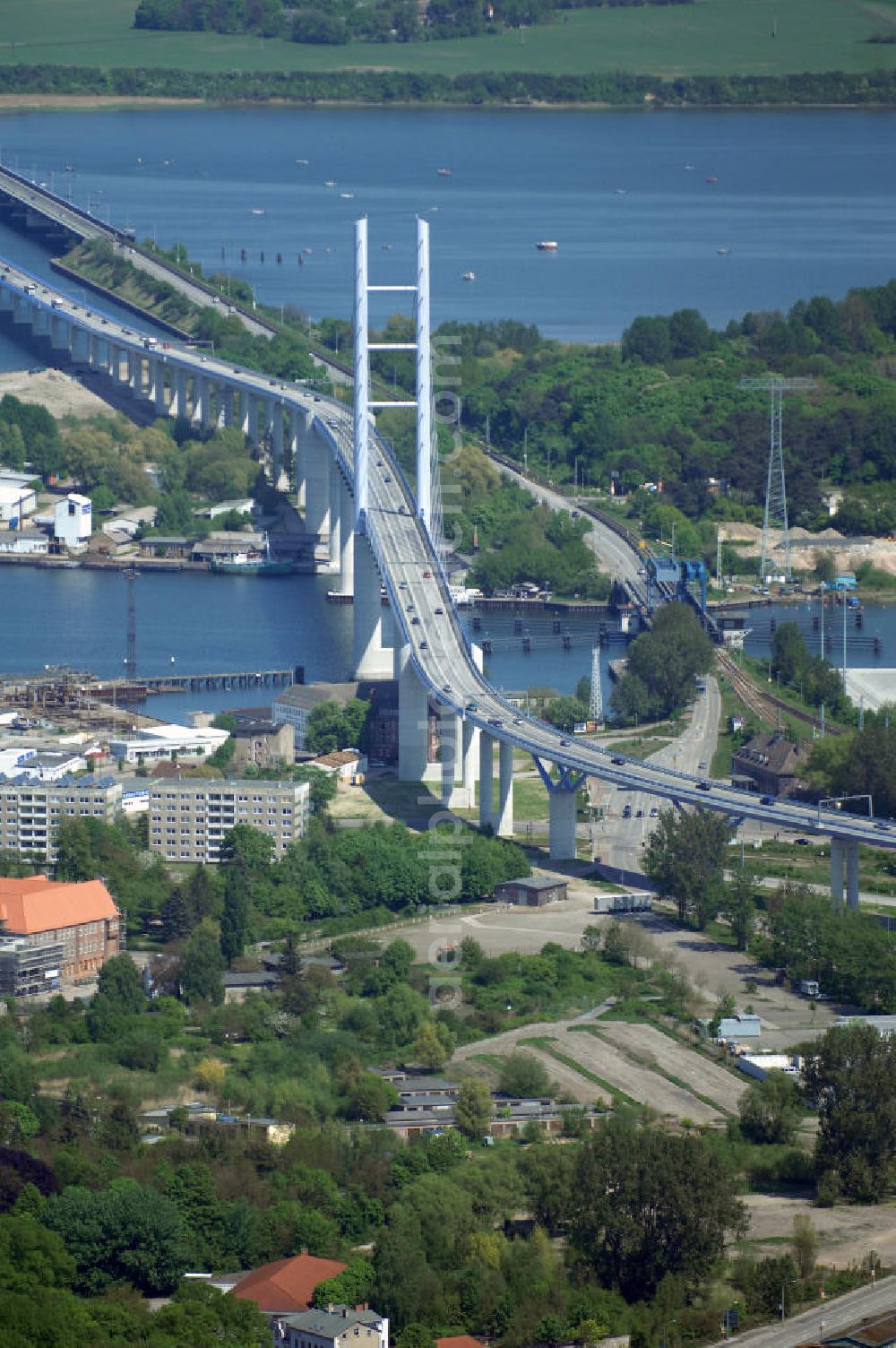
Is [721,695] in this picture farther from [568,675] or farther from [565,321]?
[565,321]

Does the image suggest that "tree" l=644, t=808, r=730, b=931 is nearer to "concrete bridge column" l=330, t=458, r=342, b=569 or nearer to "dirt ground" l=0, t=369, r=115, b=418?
"concrete bridge column" l=330, t=458, r=342, b=569

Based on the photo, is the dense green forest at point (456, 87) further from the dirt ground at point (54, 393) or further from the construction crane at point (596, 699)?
the construction crane at point (596, 699)

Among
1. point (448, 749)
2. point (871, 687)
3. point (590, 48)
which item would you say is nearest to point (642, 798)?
point (448, 749)

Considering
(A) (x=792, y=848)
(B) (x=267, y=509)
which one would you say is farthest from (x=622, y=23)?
(A) (x=792, y=848)

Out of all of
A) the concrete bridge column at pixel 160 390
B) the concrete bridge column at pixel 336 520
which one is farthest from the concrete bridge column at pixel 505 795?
the concrete bridge column at pixel 160 390

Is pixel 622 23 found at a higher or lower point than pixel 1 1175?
higher

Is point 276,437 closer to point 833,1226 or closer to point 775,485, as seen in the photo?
point 775,485

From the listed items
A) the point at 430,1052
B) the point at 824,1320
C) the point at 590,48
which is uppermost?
the point at 590,48
